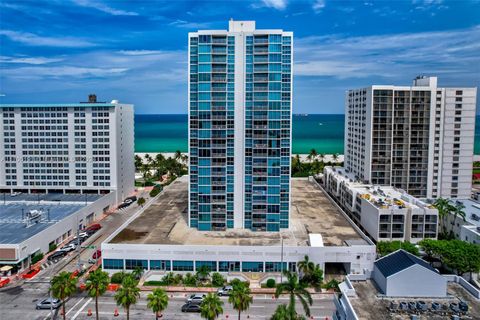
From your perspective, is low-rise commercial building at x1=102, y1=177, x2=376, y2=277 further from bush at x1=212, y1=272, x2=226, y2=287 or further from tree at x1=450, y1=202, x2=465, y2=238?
tree at x1=450, y1=202, x2=465, y2=238

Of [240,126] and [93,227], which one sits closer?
[240,126]

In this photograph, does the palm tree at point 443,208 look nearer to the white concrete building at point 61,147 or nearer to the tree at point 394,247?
the tree at point 394,247

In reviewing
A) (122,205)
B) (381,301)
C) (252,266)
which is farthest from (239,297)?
(122,205)

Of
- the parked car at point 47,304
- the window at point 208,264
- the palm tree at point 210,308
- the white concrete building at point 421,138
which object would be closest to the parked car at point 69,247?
the parked car at point 47,304

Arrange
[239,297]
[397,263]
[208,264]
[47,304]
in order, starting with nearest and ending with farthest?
[397,263] < [239,297] < [47,304] < [208,264]

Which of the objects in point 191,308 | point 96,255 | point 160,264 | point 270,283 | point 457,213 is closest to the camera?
point 191,308

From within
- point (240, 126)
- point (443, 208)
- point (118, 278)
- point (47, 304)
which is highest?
point (240, 126)

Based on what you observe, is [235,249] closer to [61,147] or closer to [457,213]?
[457,213]

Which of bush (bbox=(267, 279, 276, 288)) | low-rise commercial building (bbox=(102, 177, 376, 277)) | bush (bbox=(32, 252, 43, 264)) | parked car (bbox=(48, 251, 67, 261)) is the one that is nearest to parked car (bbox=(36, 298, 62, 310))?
low-rise commercial building (bbox=(102, 177, 376, 277))
